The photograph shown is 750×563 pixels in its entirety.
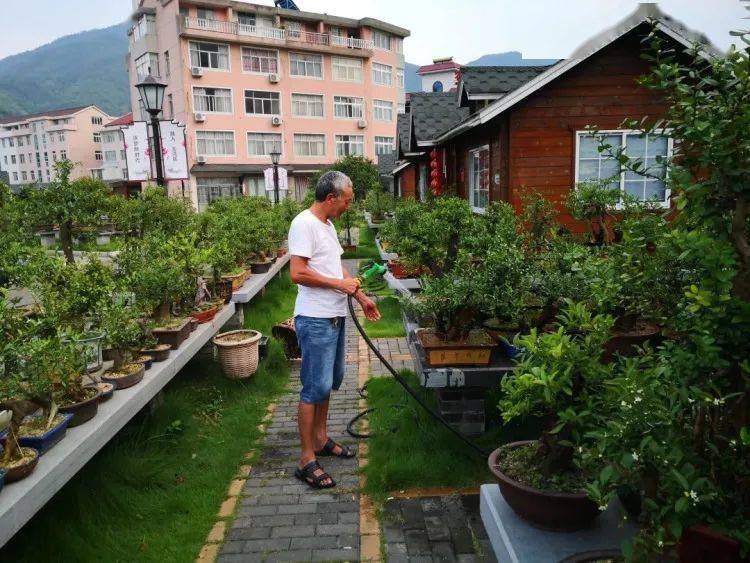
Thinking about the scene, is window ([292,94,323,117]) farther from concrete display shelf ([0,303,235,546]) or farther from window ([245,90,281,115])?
concrete display shelf ([0,303,235,546])

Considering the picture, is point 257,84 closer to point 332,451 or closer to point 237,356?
point 237,356

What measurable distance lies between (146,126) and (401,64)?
39.9 meters

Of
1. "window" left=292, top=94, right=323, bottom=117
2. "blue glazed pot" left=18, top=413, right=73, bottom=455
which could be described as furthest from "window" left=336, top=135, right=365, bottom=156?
"blue glazed pot" left=18, top=413, right=73, bottom=455

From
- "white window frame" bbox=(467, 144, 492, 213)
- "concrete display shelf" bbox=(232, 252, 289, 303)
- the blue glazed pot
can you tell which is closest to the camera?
the blue glazed pot

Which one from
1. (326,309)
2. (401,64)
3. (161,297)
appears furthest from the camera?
(401,64)

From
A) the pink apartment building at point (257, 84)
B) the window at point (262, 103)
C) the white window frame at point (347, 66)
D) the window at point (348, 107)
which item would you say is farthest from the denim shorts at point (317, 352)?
the white window frame at point (347, 66)

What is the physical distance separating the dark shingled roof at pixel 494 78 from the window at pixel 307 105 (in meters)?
30.3

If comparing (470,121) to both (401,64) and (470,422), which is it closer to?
(470,422)

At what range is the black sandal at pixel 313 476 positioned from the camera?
4.25m

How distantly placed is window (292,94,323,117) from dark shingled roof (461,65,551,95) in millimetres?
30343

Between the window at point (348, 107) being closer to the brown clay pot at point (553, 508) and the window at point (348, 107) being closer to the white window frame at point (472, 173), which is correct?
the white window frame at point (472, 173)

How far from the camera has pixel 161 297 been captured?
5535mm

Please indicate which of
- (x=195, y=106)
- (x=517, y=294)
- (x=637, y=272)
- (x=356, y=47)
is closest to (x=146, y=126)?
(x=517, y=294)

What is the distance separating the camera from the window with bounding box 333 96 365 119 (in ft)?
139
